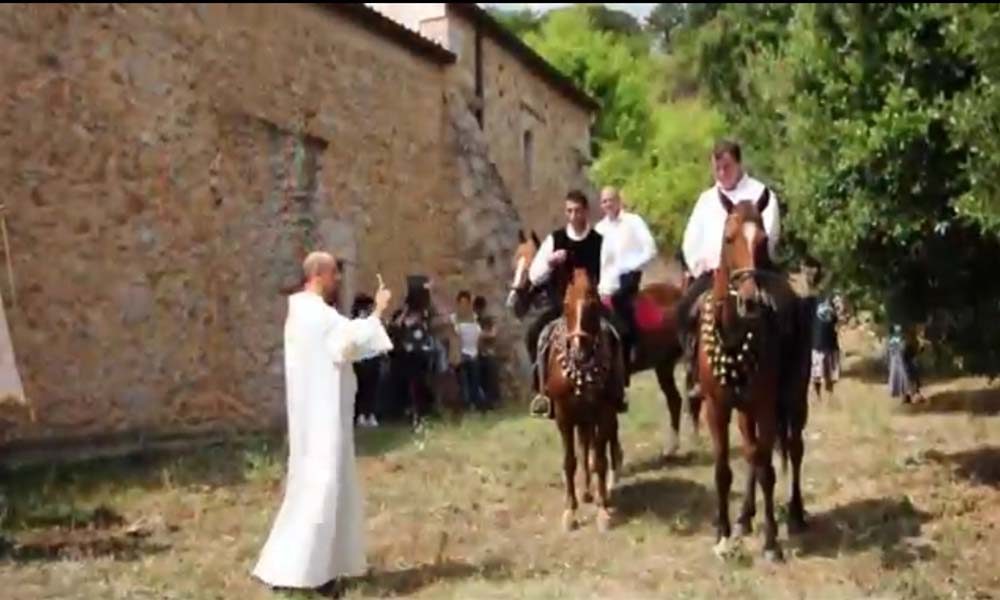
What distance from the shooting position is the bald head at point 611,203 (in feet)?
33.2

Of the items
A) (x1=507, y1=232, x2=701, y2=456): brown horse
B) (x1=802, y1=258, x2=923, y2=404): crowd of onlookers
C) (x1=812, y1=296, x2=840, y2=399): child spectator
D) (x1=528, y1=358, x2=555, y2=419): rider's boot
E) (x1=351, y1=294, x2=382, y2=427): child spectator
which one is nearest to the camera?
(x1=528, y1=358, x2=555, y2=419): rider's boot

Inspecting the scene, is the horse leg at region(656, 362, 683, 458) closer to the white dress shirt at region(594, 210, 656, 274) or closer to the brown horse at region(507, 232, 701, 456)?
the brown horse at region(507, 232, 701, 456)

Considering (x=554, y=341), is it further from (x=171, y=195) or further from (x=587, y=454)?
(x=171, y=195)

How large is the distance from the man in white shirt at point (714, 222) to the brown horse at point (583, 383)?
1.93 ft

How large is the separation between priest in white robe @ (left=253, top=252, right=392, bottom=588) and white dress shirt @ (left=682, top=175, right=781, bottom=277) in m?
2.28

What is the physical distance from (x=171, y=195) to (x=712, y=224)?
285 inches

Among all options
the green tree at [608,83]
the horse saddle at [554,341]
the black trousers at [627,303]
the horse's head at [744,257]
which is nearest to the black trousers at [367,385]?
the black trousers at [627,303]

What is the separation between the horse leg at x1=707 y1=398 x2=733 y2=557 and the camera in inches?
314

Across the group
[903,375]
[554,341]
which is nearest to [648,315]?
[554,341]

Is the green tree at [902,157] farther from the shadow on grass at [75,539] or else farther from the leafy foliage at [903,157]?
the shadow on grass at [75,539]

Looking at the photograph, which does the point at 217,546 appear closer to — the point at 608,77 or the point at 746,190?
the point at 746,190

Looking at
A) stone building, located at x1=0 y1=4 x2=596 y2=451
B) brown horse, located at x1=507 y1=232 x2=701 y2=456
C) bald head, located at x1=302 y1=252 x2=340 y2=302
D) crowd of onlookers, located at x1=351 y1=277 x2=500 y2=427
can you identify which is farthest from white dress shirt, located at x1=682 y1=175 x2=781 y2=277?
crowd of onlookers, located at x1=351 y1=277 x2=500 y2=427

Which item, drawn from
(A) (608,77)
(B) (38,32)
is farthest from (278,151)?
(A) (608,77)

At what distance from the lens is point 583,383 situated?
8.75m
